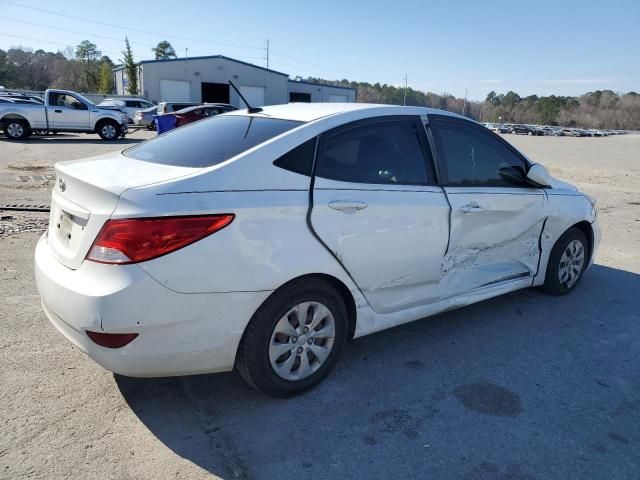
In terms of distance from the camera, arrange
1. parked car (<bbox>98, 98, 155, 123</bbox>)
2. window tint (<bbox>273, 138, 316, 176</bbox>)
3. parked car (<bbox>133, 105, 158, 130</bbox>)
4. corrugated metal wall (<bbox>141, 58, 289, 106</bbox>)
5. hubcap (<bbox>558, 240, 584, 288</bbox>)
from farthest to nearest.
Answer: corrugated metal wall (<bbox>141, 58, 289, 106</bbox>)
parked car (<bbox>98, 98, 155, 123</bbox>)
parked car (<bbox>133, 105, 158, 130</bbox>)
hubcap (<bbox>558, 240, 584, 288</bbox>)
window tint (<bbox>273, 138, 316, 176</bbox>)

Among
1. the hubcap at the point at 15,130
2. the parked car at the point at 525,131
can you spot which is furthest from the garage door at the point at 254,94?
the parked car at the point at 525,131

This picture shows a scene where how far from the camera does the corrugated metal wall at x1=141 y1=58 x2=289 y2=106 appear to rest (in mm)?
41688

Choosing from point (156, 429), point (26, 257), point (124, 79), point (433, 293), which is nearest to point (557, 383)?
point (433, 293)

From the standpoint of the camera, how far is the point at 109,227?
2457 millimetres

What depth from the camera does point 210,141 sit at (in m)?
3.21

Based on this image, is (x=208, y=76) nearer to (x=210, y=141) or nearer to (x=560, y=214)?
(x=560, y=214)

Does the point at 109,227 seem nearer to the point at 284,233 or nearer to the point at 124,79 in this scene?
the point at 284,233

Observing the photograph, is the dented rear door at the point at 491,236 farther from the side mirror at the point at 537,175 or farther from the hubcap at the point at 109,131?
the hubcap at the point at 109,131

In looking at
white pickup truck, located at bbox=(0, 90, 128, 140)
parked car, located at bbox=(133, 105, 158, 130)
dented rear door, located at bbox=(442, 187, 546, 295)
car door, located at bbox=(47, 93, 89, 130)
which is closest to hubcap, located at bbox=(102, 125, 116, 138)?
white pickup truck, located at bbox=(0, 90, 128, 140)

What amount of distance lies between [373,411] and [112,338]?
1.48 m

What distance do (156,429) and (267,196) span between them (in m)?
1.37

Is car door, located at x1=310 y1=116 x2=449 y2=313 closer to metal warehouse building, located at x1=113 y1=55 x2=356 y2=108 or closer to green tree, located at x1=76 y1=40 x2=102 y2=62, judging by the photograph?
metal warehouse building, located at x1=113 y1=55 x2=356 y2=108

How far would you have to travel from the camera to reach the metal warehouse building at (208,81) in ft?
137

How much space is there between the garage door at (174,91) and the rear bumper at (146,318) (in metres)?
42.9
